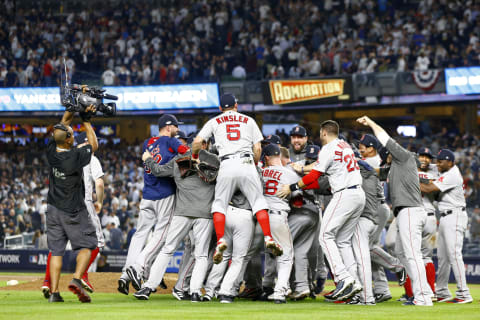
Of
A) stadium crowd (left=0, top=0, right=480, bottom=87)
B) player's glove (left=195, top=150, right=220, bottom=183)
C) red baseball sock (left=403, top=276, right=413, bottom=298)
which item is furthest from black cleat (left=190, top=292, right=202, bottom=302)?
stadium crowd (left=0, top=0, right=480, bottom=87)

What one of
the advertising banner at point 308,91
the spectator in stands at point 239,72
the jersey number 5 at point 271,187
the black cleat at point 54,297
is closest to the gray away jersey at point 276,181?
the jersey number 5 at point 271,187

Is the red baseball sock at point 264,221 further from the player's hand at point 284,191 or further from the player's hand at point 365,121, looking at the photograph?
the player's hand at point 365,121

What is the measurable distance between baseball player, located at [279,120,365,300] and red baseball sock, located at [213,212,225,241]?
31.2 inches

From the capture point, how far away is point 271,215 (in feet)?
25.8

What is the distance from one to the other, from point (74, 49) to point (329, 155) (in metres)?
21.1

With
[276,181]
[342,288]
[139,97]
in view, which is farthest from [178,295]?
[139,97]

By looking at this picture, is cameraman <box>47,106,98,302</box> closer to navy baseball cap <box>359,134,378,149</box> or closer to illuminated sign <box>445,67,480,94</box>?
navy baseball cap <box>359,134,378,149</box>

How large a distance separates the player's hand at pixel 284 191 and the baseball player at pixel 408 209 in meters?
1.13

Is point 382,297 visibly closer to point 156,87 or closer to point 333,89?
point 333,89

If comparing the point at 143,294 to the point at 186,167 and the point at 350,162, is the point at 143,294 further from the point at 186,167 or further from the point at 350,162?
the point at 350,162

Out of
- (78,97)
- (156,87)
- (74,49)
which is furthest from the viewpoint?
(74,49)

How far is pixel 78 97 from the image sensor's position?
7.31 m

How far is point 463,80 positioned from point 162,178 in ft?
47.6

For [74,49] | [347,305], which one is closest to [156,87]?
[74,49]
